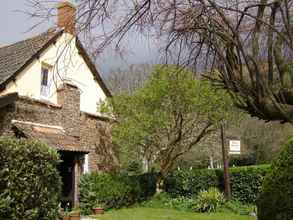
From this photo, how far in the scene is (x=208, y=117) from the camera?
2114 centimetres

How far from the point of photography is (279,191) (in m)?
7.42

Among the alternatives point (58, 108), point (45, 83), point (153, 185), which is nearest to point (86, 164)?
point (58, 108)

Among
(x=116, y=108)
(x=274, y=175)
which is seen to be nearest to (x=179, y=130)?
(x=116, y=108)

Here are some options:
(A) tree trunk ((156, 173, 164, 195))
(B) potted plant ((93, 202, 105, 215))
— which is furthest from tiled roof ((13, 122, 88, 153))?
(A) tree trunk ((156, 173, 164, 195))

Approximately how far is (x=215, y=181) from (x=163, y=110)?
602 cm

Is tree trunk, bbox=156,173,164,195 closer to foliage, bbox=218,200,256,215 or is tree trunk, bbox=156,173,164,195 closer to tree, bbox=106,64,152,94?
foliage, bbox=218,200,256,215

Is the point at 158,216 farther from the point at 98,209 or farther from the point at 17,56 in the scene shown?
the point at 17,56

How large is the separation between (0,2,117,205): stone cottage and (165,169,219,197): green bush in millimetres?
3860

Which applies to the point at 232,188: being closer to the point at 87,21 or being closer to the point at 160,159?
the point at 160,159

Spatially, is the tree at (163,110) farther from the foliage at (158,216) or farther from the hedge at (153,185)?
the foliage at (158,216)

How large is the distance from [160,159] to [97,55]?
18334 millimetres

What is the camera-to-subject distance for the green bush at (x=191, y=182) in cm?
2376

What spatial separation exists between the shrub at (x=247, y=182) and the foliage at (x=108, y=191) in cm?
520

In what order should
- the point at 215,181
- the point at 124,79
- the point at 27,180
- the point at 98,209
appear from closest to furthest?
the point at 27,180, the point at 98,209, the point at 215,181, the point at 124,79
